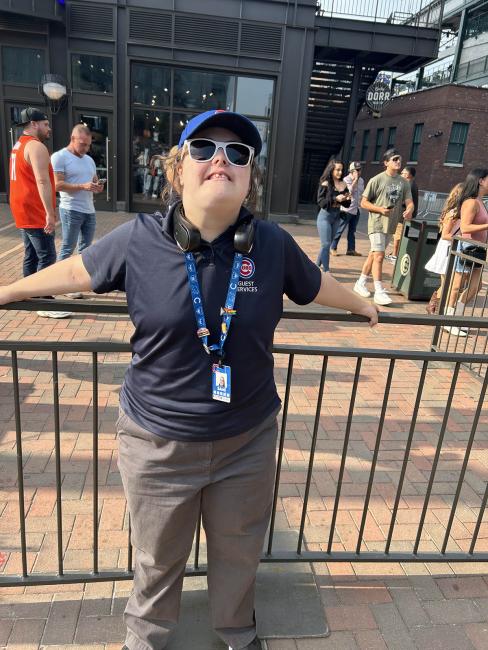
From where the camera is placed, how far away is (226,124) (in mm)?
1562

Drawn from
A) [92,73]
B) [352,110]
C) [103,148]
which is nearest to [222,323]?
[103,148]

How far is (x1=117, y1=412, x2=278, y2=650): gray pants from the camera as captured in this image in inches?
63.1

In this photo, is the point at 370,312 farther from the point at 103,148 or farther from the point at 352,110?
the point at 352,110

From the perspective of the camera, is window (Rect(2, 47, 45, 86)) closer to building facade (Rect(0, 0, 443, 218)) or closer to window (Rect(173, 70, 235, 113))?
building facade (Rect(0, 0, 443, 218))

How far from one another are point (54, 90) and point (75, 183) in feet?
25.7

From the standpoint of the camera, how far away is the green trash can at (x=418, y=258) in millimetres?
7062

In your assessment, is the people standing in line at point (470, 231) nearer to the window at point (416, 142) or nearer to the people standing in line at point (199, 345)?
the people standing in line at point (199, 345)

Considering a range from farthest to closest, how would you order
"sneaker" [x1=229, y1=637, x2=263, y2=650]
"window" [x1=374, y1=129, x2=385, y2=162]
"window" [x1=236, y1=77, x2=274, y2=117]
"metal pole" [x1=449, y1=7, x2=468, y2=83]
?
"metal pole" [x1=449, y1=7, x2=468, y2=83]
"window" [x1=374, y1=129, x2=385, y2=162]
"window" [x1=236, y1=77, x2=274, y2=117]
"sneaker" [x1=229, y1=637, x2=263, y2=650]

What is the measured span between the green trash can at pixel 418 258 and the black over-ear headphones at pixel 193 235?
6.09 meters

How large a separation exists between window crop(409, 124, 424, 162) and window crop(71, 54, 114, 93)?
16.8 m

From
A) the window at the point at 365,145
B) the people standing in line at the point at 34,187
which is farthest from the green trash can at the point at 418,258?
the window at the point at 365,145

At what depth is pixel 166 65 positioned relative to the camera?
41.4ft

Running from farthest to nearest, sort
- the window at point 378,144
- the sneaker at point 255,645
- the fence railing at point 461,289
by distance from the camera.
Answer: the window at point 378,144
the fence railing at point 461,289
the sneaker at point 255,645

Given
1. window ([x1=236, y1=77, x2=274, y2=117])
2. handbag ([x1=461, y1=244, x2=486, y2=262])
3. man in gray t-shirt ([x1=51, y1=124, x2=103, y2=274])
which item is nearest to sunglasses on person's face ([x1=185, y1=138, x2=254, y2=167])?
man in gray t-shirt ([x1=51, y1=124, x2=103, y2=274])
